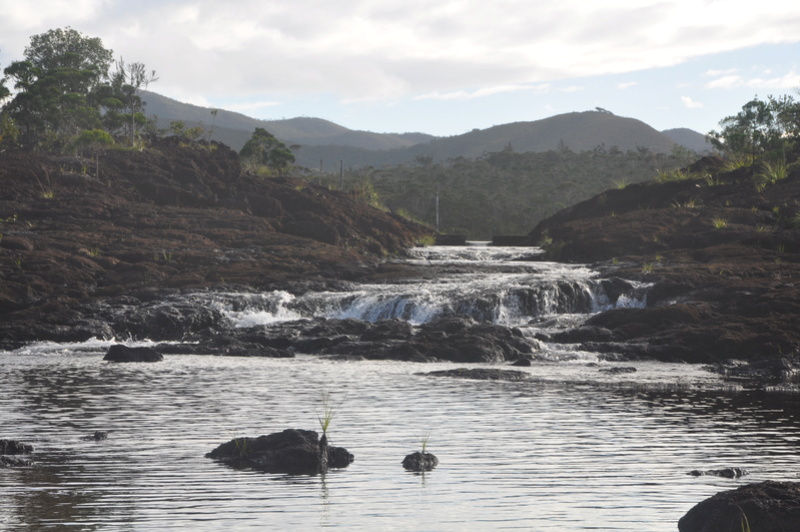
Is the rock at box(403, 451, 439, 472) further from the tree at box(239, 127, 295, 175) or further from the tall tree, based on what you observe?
the tree at box(239, 127, 295, 175)

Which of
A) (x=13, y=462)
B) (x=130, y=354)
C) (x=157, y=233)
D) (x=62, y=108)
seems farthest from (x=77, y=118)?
(x=13, y=462)

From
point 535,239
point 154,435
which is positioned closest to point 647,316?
point 154,435

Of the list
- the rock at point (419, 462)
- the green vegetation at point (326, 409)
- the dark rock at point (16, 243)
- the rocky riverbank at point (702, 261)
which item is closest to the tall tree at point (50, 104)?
the dark rock at point (16, 243)

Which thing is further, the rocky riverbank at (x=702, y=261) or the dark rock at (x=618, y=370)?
the rocky riverbank at (x=702, y=261)

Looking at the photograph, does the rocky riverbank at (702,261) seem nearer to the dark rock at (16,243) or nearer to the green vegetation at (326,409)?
the green vegetation at (326,409)

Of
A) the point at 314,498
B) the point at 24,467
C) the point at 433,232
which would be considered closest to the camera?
the point at 314,498

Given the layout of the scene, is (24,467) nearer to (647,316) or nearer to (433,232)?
(647,316)

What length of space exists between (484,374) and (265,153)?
4496cm

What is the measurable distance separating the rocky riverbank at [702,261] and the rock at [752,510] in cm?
1433

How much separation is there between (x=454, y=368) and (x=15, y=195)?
1024 inches

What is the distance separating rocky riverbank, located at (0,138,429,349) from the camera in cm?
3275

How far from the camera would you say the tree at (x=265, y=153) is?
62688mm

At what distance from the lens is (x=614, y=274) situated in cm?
3559

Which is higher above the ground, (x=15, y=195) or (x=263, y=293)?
(x=15, y=195)
